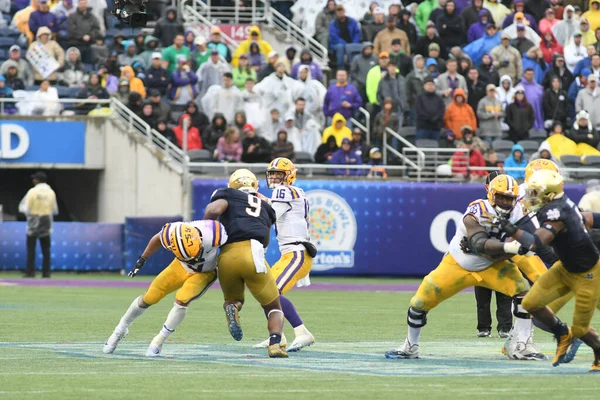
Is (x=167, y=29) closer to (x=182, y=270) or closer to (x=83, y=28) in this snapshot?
(x=83, y=28)

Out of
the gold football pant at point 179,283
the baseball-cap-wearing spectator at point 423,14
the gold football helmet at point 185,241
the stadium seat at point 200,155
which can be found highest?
the baseball-cap-wearing spectator at point 423,14

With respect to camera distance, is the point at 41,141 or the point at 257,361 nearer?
the point at 257,361

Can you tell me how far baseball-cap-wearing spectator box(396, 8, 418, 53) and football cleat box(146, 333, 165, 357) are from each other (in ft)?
56.5

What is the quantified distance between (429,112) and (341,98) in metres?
1.72

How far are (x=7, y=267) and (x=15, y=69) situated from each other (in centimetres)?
389

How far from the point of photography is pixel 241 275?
1144cm

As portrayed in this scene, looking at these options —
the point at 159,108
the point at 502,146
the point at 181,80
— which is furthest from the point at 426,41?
the point at 159,108

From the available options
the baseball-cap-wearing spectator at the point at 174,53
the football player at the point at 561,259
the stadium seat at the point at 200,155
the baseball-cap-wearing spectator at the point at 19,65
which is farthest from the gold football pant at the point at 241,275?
the baseball-cap-wearing spectator at the point at 174,53

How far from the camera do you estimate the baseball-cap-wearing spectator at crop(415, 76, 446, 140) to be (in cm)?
2545

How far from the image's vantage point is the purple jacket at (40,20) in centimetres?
2617

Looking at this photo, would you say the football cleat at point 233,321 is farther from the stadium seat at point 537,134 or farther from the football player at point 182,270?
the stadium seat at point 537,134

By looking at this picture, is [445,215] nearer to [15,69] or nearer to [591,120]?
[591,120]

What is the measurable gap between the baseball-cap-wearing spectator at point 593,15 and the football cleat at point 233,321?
19782mm

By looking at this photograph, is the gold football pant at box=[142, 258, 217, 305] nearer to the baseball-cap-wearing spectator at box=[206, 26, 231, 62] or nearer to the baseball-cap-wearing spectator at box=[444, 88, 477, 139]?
the baseball-cap-wearing spectator at box=[444, 88, 477, 139]
